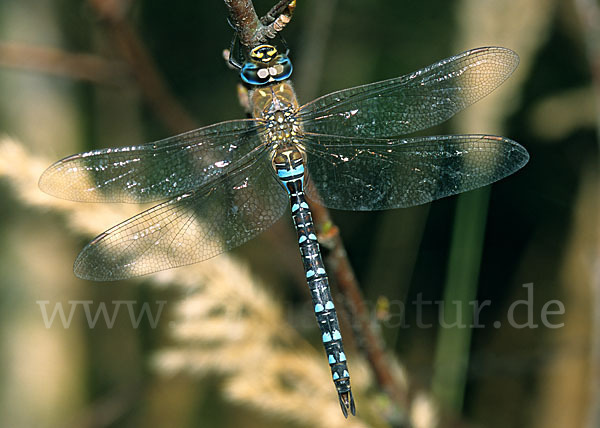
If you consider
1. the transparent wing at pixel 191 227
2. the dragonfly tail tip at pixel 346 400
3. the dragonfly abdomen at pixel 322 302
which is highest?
the transparent wing at pixel 191 227

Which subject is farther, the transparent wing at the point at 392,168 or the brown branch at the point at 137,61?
the brown branch at the point at 137,61

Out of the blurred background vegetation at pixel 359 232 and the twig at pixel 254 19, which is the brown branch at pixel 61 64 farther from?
the twig at pixel 254 19

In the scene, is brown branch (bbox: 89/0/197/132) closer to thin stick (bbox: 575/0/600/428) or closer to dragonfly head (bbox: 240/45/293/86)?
dragonfly head (bbox: 240/45/293/86)

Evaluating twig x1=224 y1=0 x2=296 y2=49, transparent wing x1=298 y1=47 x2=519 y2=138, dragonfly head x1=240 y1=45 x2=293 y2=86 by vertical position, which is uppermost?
dragonfly head x1=240 y1=45 x2=293 y2=86

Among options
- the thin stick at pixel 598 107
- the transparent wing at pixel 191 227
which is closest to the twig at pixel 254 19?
the transparent wing at pixel 191 227

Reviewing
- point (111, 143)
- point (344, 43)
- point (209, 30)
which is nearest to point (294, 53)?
point (344, 43)

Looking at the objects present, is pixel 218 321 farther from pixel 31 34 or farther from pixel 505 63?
pixel 31 34

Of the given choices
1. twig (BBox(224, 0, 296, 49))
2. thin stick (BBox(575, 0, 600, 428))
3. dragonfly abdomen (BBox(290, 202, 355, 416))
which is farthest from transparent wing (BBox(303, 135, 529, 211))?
thin stick (BBox(575, 0, 600, 428))
